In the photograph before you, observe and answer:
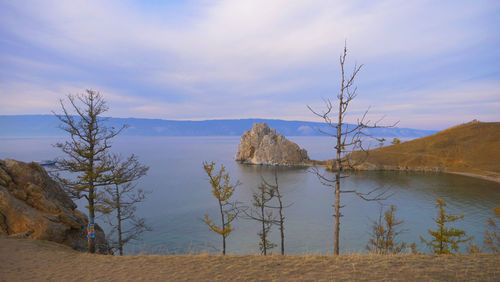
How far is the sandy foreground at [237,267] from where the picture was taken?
7668 millimetres

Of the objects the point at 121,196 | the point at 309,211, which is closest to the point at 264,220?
the point at 121,196

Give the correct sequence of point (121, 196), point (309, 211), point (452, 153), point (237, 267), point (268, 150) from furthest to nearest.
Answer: point (268, 150) → point (452, 153) → point (309, 211) → point (121, 196) → point (237, 267)

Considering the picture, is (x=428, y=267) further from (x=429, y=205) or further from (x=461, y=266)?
(x=429, y=205)

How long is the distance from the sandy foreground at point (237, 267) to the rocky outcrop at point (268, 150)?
8416cm

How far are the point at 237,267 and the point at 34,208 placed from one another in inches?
480

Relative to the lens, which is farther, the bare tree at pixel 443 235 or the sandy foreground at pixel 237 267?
the bare tree at pixel 443 235

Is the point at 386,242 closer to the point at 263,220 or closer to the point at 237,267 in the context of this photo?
the point at 263,220

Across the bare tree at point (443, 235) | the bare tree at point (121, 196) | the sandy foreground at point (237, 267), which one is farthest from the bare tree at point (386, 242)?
the bare tree at point (121, 196)

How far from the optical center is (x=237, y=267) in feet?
28.9

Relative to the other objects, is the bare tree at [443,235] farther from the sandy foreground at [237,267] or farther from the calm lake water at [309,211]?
the sandy foreground at [237,267]

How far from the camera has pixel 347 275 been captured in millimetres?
7637

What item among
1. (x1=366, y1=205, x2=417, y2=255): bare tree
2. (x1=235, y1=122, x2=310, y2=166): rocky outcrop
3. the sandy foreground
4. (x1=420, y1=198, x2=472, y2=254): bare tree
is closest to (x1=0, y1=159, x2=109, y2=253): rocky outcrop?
the sandy foreground

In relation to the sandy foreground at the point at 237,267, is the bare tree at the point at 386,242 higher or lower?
lower

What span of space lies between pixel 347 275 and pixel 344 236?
74.0 ft
